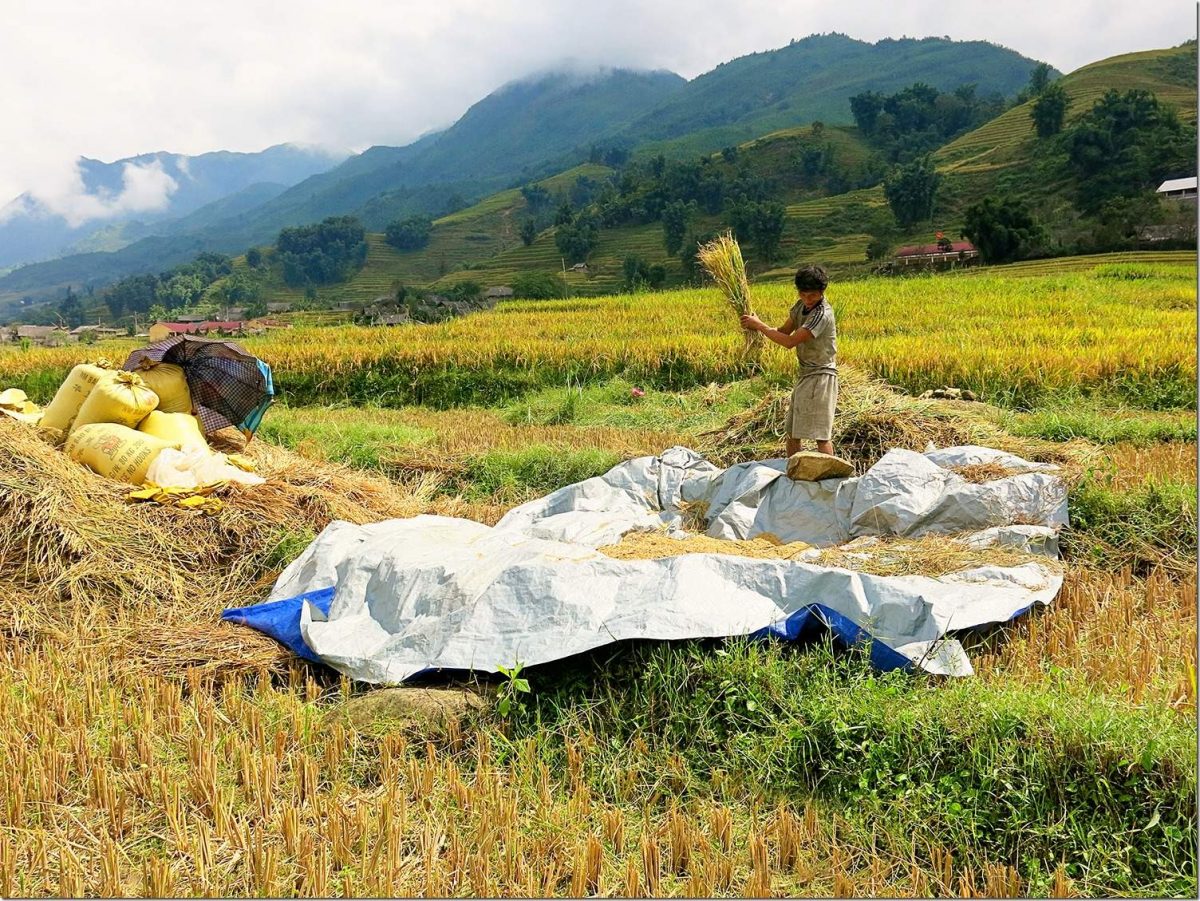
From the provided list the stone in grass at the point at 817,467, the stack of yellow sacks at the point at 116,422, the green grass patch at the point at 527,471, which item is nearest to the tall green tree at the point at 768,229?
the green grass patch at the point at 527,471

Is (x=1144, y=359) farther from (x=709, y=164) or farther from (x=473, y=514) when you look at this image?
(x=709, y=164)

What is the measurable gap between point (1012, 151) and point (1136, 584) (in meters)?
52.6

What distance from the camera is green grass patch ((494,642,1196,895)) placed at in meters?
1.97

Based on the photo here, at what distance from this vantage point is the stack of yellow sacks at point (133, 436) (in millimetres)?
4293

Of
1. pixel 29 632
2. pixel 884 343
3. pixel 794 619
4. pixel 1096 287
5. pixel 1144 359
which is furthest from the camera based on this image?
pixel 1096 287

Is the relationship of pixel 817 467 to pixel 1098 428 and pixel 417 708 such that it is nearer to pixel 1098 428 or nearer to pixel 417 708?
pixel 417 708

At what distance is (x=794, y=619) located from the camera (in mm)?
2836

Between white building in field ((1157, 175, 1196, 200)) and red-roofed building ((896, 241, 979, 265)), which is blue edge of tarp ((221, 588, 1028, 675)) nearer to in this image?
red-roofed building ((896, 241, 979, 265))

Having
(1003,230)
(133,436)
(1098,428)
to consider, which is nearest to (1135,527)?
(1098,428)

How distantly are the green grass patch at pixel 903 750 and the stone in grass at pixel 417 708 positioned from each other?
7.6 inches

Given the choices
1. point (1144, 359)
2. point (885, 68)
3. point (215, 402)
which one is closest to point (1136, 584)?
point (215, 402)

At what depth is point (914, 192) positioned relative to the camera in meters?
43.2

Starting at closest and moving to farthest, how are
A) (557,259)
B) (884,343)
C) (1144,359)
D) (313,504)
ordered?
(313,504) → (1144,359) → (884,343) → (557,259)

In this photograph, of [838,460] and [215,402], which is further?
[215,402]
